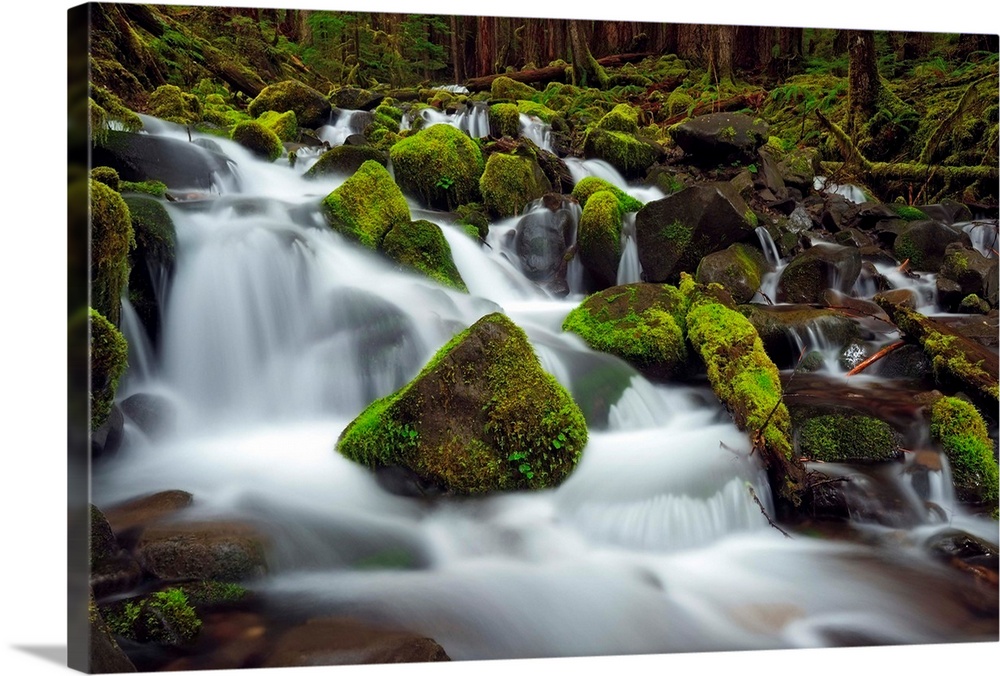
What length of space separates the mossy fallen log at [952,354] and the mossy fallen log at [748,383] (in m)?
0.83

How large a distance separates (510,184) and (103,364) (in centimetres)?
231

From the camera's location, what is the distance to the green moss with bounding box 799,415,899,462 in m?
4.54

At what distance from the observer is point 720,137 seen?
16.3 feet

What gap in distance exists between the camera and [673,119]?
5016 millimetres

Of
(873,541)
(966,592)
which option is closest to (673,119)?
(873,541)

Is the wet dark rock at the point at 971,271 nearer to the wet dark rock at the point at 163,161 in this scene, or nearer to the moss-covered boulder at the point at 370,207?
the moss-covered boulder at the point at 370,207

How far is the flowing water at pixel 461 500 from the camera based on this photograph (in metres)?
3.89

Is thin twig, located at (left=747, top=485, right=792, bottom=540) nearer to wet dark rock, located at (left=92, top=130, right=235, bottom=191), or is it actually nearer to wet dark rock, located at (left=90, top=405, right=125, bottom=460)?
wet dark rock, located at (left=90, top=405, right=125, bottom=460)

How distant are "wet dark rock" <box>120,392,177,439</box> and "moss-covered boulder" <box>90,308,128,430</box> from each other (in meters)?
0.08

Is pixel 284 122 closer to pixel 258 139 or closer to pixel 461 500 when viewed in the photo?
pixel 258 139

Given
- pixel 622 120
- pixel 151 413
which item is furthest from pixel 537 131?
pixel 151 413

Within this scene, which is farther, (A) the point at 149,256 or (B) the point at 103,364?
(A) the point at 149,256

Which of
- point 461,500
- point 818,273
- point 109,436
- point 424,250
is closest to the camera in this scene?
point 109,436

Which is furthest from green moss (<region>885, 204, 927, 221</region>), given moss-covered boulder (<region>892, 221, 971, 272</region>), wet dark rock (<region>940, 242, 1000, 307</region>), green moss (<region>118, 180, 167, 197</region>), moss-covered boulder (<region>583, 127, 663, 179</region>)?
green moss (<region>118, 180, 167, 197</region>)
